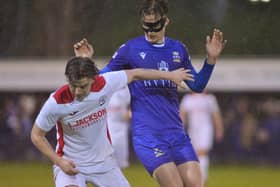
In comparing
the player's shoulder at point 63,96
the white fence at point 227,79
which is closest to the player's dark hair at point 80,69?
the player's shoulder at point 63,96

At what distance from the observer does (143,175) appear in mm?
20359

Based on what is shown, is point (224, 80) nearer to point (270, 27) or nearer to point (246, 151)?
point (246, 151)

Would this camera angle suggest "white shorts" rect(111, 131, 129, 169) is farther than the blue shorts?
Yes

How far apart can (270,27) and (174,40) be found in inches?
54.0

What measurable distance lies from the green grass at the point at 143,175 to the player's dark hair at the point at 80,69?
9.12 metres

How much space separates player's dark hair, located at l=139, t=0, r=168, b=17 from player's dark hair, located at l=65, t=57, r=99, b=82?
37.2 inches

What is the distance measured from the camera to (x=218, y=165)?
25328 millimetres

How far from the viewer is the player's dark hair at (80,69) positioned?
8.15m

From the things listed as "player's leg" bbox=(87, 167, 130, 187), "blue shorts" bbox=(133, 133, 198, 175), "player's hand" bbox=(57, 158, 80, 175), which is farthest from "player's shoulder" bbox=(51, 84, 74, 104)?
"blue shorts" bbox=(133, 133, 198, 175)

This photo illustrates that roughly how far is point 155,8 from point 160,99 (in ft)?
2.81

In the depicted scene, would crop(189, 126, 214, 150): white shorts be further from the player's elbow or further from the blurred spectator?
the player's elbow

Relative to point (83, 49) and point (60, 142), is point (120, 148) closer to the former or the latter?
point (83, 49)

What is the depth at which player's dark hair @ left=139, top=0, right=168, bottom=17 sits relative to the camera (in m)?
8.91

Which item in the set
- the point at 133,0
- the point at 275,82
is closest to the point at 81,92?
the point at 133,0
